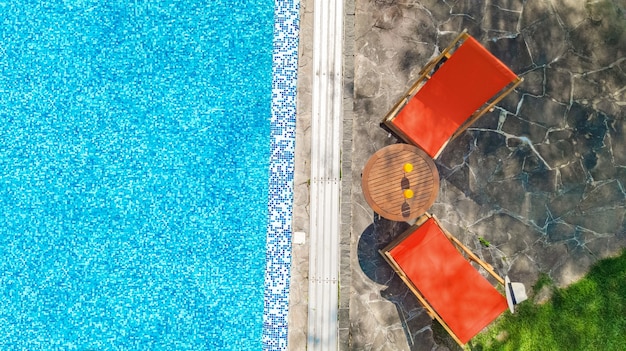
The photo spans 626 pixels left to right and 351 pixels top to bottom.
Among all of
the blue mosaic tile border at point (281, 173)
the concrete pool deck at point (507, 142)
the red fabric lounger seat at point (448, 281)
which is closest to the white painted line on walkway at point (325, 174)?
the concrete pool deck at point (507, 142)

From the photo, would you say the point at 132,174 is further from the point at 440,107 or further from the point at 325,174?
the point at 440,107

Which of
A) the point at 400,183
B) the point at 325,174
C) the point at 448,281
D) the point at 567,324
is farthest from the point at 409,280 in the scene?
the point at 567,324

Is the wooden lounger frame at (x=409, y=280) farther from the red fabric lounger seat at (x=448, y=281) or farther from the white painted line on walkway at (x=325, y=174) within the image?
the white painted line on walkway at (x=325, y=174)

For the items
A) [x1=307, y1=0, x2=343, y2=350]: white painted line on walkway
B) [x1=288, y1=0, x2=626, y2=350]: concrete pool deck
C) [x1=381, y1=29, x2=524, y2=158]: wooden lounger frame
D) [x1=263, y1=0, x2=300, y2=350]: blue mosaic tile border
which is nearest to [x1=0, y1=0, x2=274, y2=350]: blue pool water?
[x1=263, y1=0, x2=300, y2=350]: blue mosaic tile border

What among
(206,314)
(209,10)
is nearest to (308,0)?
(209,10)

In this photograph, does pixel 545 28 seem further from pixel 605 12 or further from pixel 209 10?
pixel 209 10
